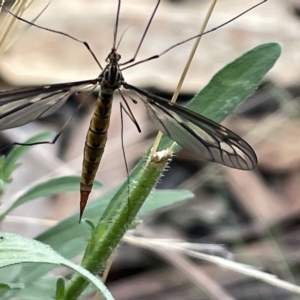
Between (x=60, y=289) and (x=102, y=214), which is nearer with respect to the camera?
(x=60, y=289)

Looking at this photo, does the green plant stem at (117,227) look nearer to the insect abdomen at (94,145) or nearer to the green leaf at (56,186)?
the insect abdomen at (94,145)

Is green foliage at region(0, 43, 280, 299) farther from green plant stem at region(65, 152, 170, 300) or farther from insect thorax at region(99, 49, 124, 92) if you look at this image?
insect thorax at region(99, 49, 124, 92)

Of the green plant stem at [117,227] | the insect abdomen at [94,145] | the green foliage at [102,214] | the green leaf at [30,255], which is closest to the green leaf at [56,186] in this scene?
the green foliage at [102,214]

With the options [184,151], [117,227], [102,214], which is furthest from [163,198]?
[184,151]

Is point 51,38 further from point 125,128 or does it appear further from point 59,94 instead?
point 59,94

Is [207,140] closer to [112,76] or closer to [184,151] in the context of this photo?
[112,76]
